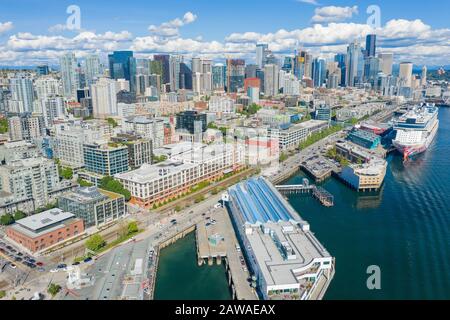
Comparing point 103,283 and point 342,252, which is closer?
point 103,283

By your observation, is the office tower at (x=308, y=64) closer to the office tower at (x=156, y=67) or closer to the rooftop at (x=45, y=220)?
the office tower at (x=156, y=67)

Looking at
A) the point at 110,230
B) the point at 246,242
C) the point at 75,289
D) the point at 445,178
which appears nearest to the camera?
the point at 75,289

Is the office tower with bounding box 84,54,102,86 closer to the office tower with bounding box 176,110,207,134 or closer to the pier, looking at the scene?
the office tower with bounding box 176,110,207,134

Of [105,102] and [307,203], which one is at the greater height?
[105,102]

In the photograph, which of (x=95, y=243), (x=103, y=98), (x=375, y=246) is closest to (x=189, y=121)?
(x=103, y=98)

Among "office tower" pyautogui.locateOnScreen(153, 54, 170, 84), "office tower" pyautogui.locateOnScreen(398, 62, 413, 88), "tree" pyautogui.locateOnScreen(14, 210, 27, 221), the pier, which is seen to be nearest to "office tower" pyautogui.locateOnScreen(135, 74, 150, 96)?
"office tower" pyautogui.locateOnScreen(153, 54, 170, 84)
